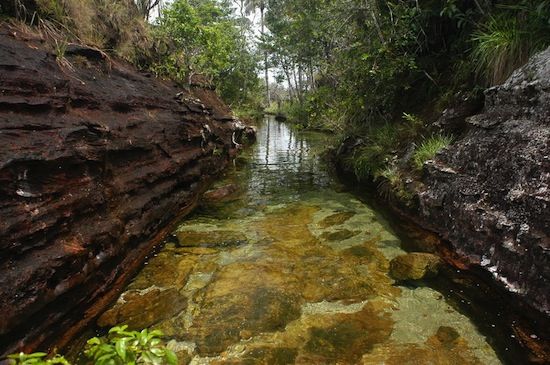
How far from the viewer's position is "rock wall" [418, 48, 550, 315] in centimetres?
327

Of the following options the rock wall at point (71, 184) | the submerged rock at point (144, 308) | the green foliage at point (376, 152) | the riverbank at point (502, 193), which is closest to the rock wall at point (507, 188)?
the riverbank at point (502, 193)

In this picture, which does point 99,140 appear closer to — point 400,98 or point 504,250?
point 504,250

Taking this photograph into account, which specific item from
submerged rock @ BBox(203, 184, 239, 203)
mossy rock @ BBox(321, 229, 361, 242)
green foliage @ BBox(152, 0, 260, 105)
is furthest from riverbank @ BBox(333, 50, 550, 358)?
green foliage @ BBox(152, 0, 260, 105)

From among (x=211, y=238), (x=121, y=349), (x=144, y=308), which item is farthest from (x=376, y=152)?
(x=121, y=349)

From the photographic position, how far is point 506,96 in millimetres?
4316

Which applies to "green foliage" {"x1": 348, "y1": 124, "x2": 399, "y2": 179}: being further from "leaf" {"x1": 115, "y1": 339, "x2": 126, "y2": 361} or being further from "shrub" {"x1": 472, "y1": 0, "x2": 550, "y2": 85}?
"leaf" {"x1": 115, "y1": 339, "x2": 126, "y2": 361}

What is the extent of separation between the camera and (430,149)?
5797 mm

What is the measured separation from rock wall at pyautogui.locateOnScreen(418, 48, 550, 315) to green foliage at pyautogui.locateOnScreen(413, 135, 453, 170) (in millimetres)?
409

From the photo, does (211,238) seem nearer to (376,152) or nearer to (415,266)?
(415,266)

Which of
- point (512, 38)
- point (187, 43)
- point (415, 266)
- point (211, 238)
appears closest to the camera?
point (415, 266)

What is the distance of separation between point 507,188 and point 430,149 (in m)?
2.03

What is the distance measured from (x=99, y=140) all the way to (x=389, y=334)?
3845 millimetres

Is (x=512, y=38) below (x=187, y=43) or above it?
below

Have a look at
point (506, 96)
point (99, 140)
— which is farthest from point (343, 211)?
point (99, 140)
